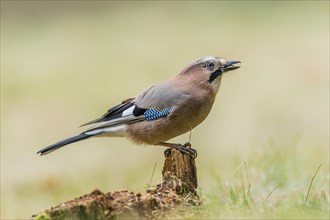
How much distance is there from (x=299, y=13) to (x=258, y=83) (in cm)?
588

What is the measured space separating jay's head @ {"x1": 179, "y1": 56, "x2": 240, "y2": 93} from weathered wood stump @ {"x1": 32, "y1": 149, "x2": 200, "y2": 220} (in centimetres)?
140

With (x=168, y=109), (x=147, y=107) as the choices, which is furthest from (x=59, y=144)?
(x=168, y=109)

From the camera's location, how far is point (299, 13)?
20.6 m

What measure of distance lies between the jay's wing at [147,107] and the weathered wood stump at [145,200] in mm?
1246

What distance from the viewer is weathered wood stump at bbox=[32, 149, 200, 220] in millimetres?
5164

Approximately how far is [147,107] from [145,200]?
90.0 inches

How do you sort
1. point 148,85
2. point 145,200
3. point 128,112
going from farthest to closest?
point 148,85 < point 128,112 < point 145,200

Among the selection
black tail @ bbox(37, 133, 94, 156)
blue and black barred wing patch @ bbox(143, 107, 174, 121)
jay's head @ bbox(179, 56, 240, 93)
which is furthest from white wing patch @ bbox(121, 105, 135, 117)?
jay's head @ bbox(179, 56, 240, 93)

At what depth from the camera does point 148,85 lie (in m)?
15.3

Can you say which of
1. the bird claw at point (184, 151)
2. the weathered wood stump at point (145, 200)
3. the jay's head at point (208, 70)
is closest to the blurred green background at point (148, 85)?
the bird claw at point (184, 151)

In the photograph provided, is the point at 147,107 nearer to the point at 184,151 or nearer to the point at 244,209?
the point at 184,151

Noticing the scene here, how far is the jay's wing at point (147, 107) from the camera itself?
753cm

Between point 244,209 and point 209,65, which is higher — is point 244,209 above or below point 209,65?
below

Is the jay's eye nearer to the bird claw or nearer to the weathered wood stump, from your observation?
the bird claw
